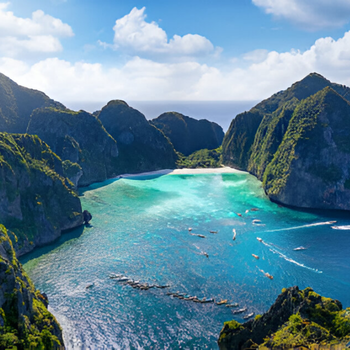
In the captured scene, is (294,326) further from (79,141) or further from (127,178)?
(79,141)

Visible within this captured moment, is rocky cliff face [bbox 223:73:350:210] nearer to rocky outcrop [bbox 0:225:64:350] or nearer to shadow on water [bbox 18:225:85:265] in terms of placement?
shadow on water [bbox 18:225:85:265]

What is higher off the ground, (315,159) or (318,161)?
(315,159)

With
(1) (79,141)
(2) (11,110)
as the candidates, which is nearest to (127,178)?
(1) (79,141)

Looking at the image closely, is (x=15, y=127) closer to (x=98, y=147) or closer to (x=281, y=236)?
(x=98, y=147)

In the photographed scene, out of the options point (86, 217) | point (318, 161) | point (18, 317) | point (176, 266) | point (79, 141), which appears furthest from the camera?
point (79, 141)

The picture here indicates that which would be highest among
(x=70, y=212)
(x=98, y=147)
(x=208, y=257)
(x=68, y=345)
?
(x=98, y=147)

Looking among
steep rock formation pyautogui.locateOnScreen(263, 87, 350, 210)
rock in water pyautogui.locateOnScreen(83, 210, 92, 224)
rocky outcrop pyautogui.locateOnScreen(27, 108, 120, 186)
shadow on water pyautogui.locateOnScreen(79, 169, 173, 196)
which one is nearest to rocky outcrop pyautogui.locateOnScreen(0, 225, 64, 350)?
rock in water pyautogui.locateOnScreen(83, 210, 92, 224)

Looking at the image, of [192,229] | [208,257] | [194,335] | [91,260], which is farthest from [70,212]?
[194,335]
